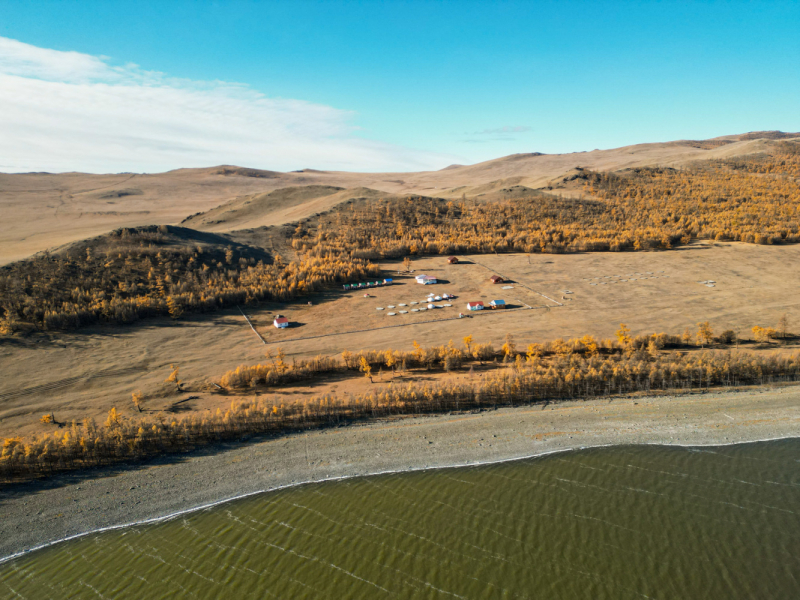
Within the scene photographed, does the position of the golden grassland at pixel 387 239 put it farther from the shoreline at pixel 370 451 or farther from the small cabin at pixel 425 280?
the shoreline at pixel 370 451

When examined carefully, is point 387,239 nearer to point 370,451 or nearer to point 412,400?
point 412,400

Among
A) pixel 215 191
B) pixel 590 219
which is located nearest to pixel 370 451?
pixel 590 219

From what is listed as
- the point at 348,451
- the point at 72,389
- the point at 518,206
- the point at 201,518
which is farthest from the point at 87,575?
the point at 518,206

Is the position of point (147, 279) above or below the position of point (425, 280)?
above

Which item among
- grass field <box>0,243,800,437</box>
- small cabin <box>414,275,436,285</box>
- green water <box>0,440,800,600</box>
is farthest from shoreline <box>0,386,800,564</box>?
small cabin <box>414,275,436,285</box>

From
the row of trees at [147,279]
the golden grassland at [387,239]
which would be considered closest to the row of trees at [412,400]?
the row of trees at [147,279]

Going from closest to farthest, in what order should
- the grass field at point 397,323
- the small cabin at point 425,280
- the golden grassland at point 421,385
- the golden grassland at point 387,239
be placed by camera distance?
1. the golden grassland at point 421,385
2. the grass field at point 397,323
3. the golden grassland at point 387,239
4. the small cabin at point 425,280

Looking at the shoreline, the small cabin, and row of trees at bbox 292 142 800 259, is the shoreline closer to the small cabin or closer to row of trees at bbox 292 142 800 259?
the small cabin
